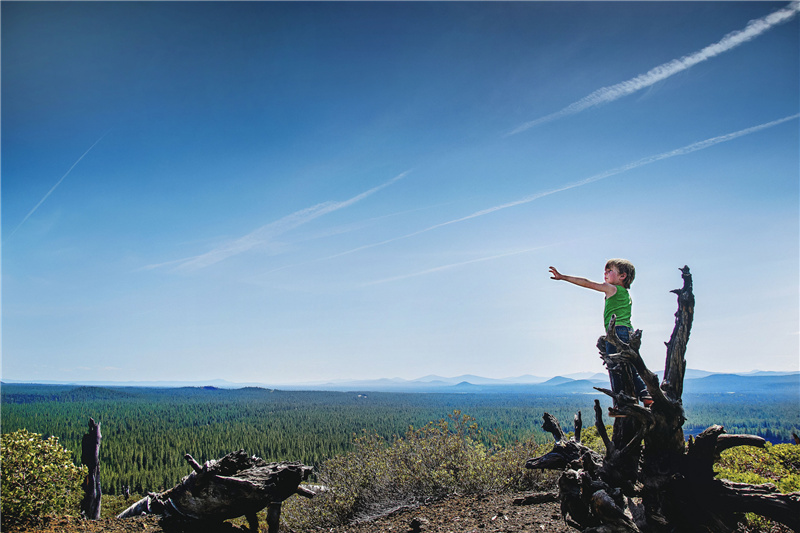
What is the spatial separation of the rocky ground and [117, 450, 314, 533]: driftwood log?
1.28 feet

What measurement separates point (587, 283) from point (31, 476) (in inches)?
546

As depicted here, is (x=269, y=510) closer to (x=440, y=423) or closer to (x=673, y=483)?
(x=440, y=423)

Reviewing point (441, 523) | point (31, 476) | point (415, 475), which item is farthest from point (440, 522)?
point (31, 476)

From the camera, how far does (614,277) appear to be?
5.93m

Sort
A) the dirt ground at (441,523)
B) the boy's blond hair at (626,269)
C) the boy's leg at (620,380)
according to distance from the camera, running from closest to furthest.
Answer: the boy's leg at (620,380), the boy's blond hair at (626,269), the dirt ground at (441,523)

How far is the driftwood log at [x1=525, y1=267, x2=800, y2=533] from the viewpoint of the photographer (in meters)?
5.09

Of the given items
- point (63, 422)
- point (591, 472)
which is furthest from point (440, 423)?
point (63, 422)

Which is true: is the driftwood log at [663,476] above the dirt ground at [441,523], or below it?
above

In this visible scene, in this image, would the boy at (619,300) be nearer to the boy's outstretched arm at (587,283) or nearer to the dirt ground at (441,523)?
the boy's outstretched arm at (587,283)

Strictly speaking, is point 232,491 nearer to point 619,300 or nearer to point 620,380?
point 620,380

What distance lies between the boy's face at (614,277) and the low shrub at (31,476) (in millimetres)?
13785

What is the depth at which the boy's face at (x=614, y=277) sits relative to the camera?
5.90 m

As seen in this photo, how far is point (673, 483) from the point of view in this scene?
5445mm

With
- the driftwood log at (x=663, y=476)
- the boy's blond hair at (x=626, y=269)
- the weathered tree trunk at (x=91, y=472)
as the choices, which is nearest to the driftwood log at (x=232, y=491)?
the driftwood log at (x=663, y=476)
